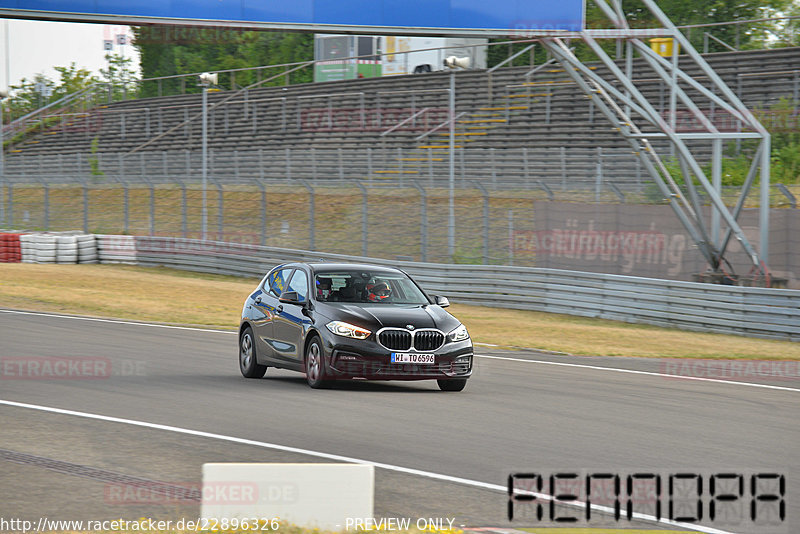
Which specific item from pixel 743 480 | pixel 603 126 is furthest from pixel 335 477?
pixel 603 126

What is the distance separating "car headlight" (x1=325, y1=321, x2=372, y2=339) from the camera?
495 inches

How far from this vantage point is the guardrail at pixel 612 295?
21.9m

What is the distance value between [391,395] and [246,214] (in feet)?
88.5

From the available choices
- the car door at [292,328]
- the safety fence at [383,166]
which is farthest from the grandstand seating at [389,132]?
the car door at [292,328]

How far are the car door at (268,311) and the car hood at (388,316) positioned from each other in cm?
120

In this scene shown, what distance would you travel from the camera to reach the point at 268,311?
14.2 meters

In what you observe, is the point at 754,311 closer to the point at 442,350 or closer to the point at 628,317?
the point at 628,317

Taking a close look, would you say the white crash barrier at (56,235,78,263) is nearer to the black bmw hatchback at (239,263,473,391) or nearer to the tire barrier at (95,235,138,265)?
the tire barrier at (95,235,138,265)

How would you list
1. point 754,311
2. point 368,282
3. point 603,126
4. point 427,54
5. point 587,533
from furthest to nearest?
point 427,54 < point 603,126 < point 754,311 < point 368,282 < point 587,533

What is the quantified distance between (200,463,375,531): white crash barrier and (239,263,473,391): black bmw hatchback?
649 cm

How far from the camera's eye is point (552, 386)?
14117 millimetres

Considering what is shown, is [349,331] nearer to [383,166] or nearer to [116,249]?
[116,249]

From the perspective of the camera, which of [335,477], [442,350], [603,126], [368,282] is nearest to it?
[335,477]

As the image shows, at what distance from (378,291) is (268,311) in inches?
57.2
